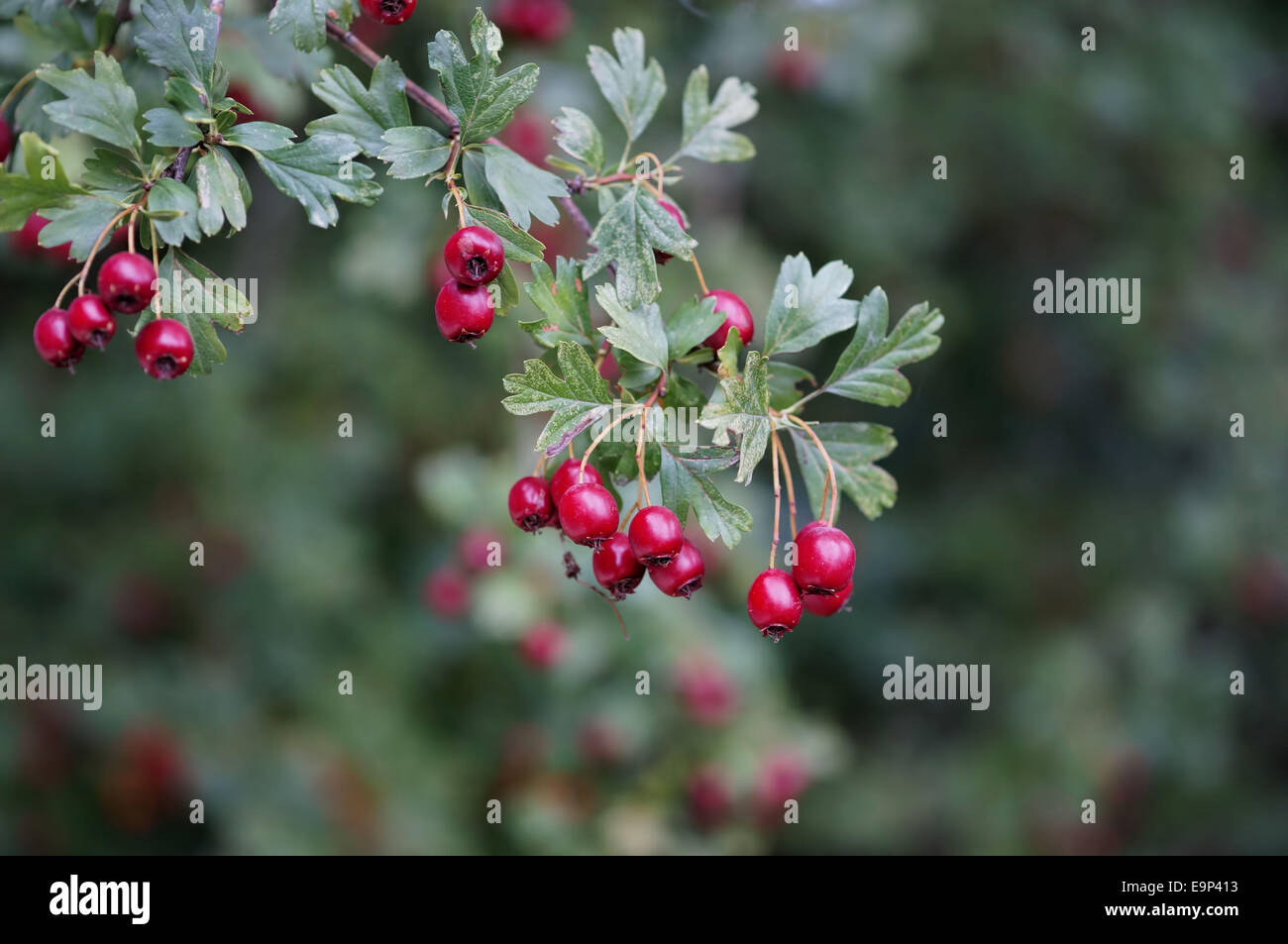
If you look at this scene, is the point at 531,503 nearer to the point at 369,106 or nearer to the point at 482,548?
the point at 369,106

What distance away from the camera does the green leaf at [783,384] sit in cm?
163

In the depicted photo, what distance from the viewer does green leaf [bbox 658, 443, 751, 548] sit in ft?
4.83

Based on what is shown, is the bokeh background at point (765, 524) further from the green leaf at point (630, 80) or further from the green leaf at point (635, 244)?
the green leaf at point (635, 244)

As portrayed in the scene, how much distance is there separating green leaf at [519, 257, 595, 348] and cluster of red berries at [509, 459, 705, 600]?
18cm

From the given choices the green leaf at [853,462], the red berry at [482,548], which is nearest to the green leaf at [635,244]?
the green leaf at [853,462]

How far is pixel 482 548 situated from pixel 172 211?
198 cm

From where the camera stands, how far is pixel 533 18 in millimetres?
3127

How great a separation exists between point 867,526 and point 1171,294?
1872 millimetres

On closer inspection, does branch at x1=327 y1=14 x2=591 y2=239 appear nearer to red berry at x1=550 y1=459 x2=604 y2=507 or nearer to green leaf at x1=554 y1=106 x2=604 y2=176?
green leaf at x1=554 y1=106 x2=604 y2=176

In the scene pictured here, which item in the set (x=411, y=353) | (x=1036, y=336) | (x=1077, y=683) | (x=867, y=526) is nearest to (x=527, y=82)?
(x=411, y=353)

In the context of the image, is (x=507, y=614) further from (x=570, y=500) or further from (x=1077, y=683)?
(x=1077, y=683)

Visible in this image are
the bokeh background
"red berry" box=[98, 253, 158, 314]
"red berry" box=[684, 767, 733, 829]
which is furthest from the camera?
the bokeh background

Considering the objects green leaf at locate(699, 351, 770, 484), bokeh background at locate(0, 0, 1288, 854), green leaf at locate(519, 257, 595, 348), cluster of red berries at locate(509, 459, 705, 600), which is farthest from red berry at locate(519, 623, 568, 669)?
green leaf at locate(699, 351, 770, 484)

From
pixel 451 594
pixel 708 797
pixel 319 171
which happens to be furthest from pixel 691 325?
pixel 708 797
